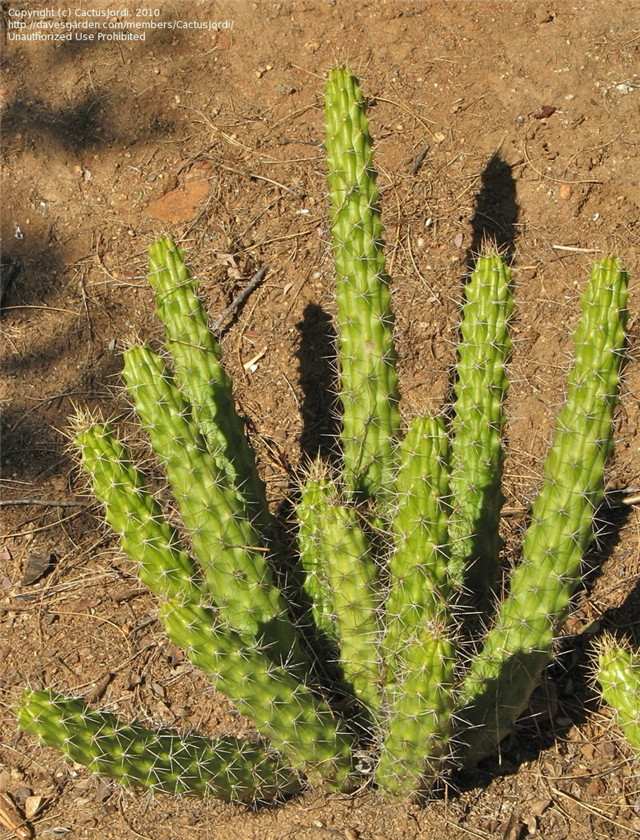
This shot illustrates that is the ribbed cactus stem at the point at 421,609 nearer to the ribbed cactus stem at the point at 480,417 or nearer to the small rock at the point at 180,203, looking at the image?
the ribbed cactus stem at the point at 480,417

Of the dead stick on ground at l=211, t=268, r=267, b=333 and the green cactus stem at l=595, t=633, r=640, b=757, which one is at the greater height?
the dead stick on ground at l=211, t=268, r=267, b=333

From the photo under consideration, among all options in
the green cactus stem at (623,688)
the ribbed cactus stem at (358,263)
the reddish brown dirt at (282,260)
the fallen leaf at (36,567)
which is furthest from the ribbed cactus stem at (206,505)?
the fallen leaf at (36,567)

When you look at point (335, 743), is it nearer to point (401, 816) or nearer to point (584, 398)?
point (401, 816)

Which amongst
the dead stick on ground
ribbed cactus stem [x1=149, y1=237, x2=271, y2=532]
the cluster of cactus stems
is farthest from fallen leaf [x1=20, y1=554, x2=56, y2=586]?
the dead stick on ground

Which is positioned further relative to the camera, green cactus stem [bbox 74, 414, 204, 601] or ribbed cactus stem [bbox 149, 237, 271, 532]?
ribbed cactus stem [bbox 149, 237, 271, 532]

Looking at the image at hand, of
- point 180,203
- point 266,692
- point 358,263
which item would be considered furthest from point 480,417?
point 180,203

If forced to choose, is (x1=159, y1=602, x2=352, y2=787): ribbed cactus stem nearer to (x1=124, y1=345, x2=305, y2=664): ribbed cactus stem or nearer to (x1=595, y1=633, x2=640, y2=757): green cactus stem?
(x1=124, y1=345, x2=305, y2=664): ribbed cactus stem

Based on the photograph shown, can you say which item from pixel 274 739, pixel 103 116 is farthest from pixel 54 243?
pixel 274 739
